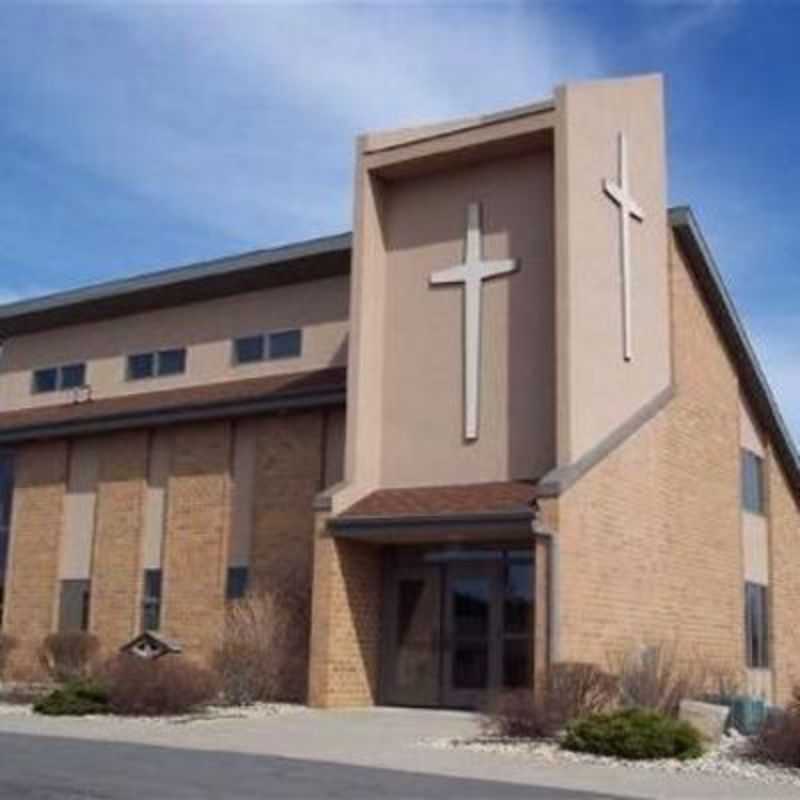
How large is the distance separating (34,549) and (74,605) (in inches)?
74.8

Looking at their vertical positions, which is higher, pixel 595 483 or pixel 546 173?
pixel 546 173

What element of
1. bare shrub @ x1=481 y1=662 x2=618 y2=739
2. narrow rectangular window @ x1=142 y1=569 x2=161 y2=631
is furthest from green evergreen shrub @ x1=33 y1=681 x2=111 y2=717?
narrow rectangular window @ x1=142 y1=569 x2=161 y2=631

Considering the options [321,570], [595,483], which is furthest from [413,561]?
[595,483]

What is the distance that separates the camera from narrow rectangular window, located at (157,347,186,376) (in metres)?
30.5

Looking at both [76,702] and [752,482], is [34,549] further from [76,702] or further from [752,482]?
[752,482]

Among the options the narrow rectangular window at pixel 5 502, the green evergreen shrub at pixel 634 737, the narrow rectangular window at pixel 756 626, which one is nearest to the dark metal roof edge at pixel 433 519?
the green evergreen shrub at pixel 634 737

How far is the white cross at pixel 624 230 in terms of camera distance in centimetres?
2417

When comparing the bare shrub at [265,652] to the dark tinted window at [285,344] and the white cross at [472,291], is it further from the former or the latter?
the dark tinted window at [285,344]

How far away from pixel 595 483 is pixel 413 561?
4161 millimetres

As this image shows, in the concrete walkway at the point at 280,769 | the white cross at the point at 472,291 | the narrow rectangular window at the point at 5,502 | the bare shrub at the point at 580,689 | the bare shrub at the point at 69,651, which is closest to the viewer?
the concrete walkway at the point at 280,769

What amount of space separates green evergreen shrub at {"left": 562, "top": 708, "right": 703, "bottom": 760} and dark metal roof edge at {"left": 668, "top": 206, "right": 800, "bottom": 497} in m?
13.4

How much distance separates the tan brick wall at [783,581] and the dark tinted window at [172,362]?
14.2m

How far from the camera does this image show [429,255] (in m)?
24.9

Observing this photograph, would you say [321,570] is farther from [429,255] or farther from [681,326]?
[681,326]
